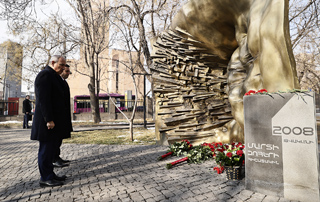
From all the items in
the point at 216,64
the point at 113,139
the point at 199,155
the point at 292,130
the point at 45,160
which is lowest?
the point at 113,139

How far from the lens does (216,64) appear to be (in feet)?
20.1

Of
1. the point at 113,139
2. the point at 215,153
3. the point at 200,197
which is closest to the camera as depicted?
the point at 200,197

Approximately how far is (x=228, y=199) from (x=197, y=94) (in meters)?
3.83

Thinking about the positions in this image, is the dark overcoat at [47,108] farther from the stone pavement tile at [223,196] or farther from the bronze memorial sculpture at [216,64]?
the bronze memorial sculpture at [216,64]

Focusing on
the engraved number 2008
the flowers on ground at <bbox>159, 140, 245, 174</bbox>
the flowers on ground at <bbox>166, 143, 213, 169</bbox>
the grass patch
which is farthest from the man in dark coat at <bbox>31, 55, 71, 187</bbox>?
the grass patch

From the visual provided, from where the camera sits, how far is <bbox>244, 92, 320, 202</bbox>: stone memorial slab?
262 centimetres

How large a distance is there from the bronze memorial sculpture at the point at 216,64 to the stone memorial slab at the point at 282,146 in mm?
543

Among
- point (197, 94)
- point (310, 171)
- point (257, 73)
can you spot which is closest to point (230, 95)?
point (257, 73)

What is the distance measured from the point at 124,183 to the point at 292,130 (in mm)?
2530

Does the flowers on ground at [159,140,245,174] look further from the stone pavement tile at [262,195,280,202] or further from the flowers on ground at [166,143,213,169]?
the stone pavement tile at [262,195,280,202]

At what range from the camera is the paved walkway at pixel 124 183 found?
292 cm

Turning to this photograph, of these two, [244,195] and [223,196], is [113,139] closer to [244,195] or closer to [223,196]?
[223,196]

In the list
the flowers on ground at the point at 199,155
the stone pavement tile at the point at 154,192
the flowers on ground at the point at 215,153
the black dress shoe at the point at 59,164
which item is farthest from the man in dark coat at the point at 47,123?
the flowers on ground at the point at 199,155

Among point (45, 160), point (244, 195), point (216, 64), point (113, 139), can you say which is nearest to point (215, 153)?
point (244, 195)
